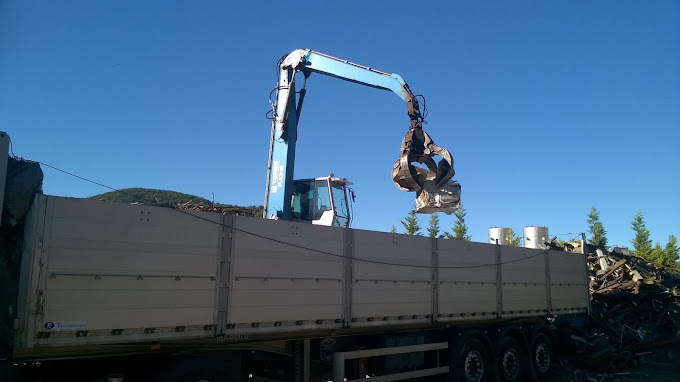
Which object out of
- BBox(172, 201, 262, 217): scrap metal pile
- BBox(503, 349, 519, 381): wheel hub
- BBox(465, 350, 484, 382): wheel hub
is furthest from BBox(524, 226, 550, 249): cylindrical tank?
BBox(172, 201, 262, 217): scrap metal pile

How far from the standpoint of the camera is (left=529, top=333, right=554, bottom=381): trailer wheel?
10.9 m

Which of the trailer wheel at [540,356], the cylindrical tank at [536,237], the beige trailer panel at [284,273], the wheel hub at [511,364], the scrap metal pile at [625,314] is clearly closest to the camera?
the beige trailer panel at [284,273]

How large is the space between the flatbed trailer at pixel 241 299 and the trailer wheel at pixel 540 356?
121 centimetres

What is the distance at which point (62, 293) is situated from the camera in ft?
14.9

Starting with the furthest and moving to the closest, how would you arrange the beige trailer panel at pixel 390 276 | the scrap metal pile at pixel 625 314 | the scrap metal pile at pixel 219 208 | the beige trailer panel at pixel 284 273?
1. the scrap metal pile at pixel 625 314
2. the scrap metal pile at pixel 219 208
3. the beige trailer panel at pixel 390 276
4. the beige trailer panel at pixel 284 273

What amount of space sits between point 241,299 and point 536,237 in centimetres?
1428

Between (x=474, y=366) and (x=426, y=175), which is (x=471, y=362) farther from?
(x=426, y=175)

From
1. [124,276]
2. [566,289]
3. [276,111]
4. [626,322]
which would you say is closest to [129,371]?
[124,276]

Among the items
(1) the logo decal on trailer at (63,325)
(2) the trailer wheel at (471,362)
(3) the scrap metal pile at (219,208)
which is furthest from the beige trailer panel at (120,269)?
(2) the trailer wheel at (471,362)

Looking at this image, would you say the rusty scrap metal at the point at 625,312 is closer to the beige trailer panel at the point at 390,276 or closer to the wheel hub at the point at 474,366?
the wheel hub at the point at 474,366

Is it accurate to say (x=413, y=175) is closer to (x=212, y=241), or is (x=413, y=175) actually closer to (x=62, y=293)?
(x=212, y=241)

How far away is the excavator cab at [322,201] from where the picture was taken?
11.1 metres

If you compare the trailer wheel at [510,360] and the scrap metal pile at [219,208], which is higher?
the scrap metal pile at [219,208]

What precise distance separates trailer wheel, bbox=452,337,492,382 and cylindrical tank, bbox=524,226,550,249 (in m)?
8.54
